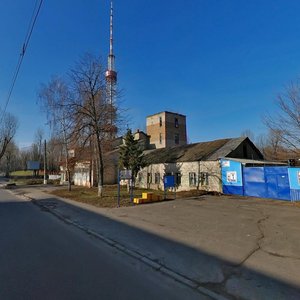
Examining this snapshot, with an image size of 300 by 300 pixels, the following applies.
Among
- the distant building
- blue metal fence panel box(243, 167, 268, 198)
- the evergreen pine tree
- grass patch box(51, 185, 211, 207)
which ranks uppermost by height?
the distant building

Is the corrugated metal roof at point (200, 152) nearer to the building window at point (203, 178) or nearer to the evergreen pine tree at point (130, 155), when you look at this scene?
the building window at point (203, 178)

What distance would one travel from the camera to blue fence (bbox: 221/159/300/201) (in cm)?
2050

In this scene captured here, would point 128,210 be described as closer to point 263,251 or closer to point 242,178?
point 263,251

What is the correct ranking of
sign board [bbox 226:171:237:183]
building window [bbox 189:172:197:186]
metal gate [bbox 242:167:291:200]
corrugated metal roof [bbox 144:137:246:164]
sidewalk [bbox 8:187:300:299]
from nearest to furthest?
1. sidewalk [bbox 8:187:300:299]
2. metal gate [bbox 242:167:291:200]
3. sign board [bbox 226:171:237:183]
4. corrugated metal roof [bbox 144:137:246:164]
5. building window [bbox 189:172:197:186]

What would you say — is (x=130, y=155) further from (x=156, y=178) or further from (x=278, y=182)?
(x=278, y=182)

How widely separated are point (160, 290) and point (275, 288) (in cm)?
205

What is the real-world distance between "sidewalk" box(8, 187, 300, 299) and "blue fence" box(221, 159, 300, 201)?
235 inches

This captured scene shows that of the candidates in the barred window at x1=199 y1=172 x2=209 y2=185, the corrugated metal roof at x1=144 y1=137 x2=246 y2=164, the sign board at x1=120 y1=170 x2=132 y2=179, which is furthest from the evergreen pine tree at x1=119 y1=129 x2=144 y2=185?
the sign board at x1=120 y1=170 x2=132 y2=179

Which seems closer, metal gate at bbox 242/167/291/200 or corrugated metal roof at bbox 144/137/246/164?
metal gate at bbox 242/167/291/200

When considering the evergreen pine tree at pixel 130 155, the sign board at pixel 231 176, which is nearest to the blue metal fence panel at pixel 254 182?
the sign board at pixel 231 176

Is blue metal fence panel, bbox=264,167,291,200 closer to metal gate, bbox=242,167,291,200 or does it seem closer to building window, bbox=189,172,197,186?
metal gate, bbox=242,167,291,200

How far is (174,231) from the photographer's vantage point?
1063 centimetres

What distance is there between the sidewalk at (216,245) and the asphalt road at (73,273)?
460 millimetres

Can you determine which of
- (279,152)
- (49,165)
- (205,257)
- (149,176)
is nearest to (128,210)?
(205,257)
